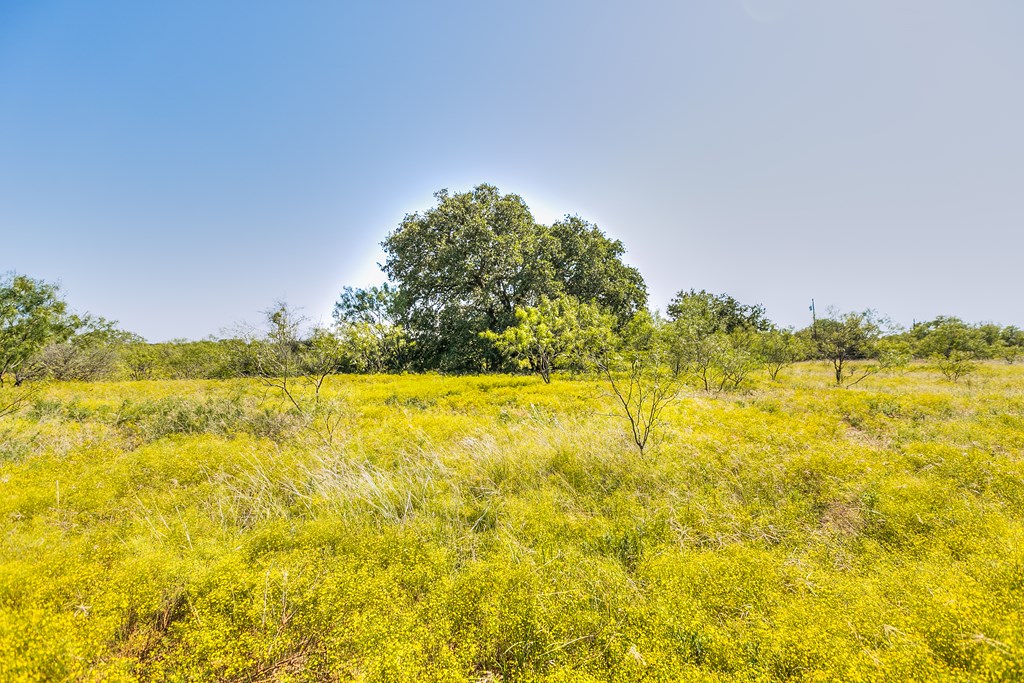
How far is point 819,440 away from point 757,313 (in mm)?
56586

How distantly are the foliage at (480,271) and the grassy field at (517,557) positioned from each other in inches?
615

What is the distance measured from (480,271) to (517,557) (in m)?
20.3

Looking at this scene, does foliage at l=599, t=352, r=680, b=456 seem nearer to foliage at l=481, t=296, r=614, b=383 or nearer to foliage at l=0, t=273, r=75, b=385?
foliage at l=481, t=296, r=614, b=383

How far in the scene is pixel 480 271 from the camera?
2316 cm

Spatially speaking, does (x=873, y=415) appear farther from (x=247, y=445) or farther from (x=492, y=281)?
(x=492, y=281)

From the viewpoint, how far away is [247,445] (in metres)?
7.85

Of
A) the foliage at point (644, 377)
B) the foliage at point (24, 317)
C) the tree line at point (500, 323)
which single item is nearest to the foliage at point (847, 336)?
the tree line at point (500, 323)

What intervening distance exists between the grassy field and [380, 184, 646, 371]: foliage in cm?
1562

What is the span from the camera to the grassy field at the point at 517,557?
283 centimetres

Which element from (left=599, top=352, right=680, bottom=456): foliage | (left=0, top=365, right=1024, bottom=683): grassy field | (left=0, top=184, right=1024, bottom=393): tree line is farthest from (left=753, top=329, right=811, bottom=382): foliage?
(left=599, top=352, right=680, bottom=456): foliage

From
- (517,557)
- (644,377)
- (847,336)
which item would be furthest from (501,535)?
(847,336)

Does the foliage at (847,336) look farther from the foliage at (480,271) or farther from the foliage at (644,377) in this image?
the foliage at (644,377)

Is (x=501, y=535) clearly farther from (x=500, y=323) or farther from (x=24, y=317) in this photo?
(x=500, y=323)

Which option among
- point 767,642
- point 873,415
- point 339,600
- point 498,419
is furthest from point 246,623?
point 873,415
